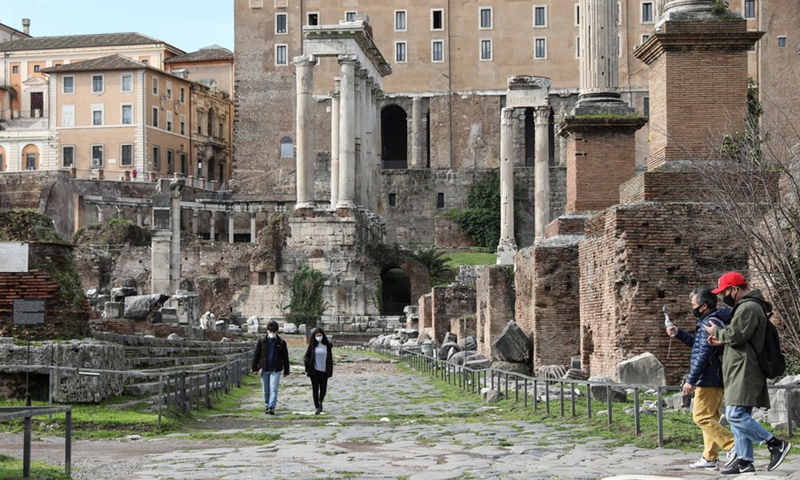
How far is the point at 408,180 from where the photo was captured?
7794 centimetres

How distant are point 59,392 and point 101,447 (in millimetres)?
2270

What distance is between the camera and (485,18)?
8119cm

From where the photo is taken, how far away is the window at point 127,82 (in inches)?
3366

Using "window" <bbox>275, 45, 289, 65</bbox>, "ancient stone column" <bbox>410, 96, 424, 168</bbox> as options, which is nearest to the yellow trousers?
"ancient stone column" <bbox>410, 96, 424, 168</bbox>

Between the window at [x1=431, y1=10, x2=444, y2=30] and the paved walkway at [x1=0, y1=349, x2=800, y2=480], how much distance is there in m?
66.3

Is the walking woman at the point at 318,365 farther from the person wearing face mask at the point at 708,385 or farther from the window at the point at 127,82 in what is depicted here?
the window at the point at 127,82

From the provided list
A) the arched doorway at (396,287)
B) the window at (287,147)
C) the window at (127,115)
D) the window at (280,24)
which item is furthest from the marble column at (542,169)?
the window at (127,115)

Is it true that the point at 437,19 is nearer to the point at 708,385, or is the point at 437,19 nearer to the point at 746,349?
the point at 708,385

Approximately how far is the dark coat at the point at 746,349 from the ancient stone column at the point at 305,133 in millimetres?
44304

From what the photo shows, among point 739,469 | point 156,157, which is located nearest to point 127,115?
point 156,157

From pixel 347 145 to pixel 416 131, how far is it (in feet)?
88.8

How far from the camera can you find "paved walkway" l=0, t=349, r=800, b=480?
10078 millimetres

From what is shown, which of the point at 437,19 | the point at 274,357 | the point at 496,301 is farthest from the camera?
the point at 437,19

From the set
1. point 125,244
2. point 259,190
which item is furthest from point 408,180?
point 125,244
